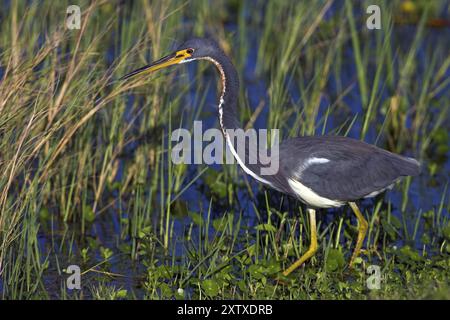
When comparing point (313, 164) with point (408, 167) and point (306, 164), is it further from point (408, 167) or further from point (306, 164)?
point (408, 167)

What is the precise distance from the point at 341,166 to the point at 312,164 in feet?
0.73

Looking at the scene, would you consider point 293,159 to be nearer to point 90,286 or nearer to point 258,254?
point 258,254

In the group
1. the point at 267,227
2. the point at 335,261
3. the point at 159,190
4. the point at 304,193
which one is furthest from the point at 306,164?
the point at 159,190

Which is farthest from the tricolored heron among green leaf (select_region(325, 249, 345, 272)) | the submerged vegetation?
the submerged vegetation

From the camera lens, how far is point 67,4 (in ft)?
25.0

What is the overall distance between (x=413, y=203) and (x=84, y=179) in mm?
2779

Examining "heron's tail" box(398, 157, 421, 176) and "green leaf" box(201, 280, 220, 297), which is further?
"heron's tail" box(398, 157, 421, 176)

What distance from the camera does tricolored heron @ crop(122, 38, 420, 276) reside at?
21.3 feet

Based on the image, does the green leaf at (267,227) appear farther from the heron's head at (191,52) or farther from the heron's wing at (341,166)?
the heron's head at (191,52)

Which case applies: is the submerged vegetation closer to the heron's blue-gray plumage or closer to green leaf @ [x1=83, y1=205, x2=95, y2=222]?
green leaf @ [x1=83, y1=205, x2=95, y2=222]

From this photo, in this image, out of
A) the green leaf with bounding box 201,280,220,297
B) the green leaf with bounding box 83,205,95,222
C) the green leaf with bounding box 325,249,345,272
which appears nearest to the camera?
the green leaf with bounding box 201,280,220,297

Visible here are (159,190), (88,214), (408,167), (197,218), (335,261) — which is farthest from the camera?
(159,190)

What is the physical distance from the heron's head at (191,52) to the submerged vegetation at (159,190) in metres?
0.27

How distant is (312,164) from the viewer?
6.50 metres
